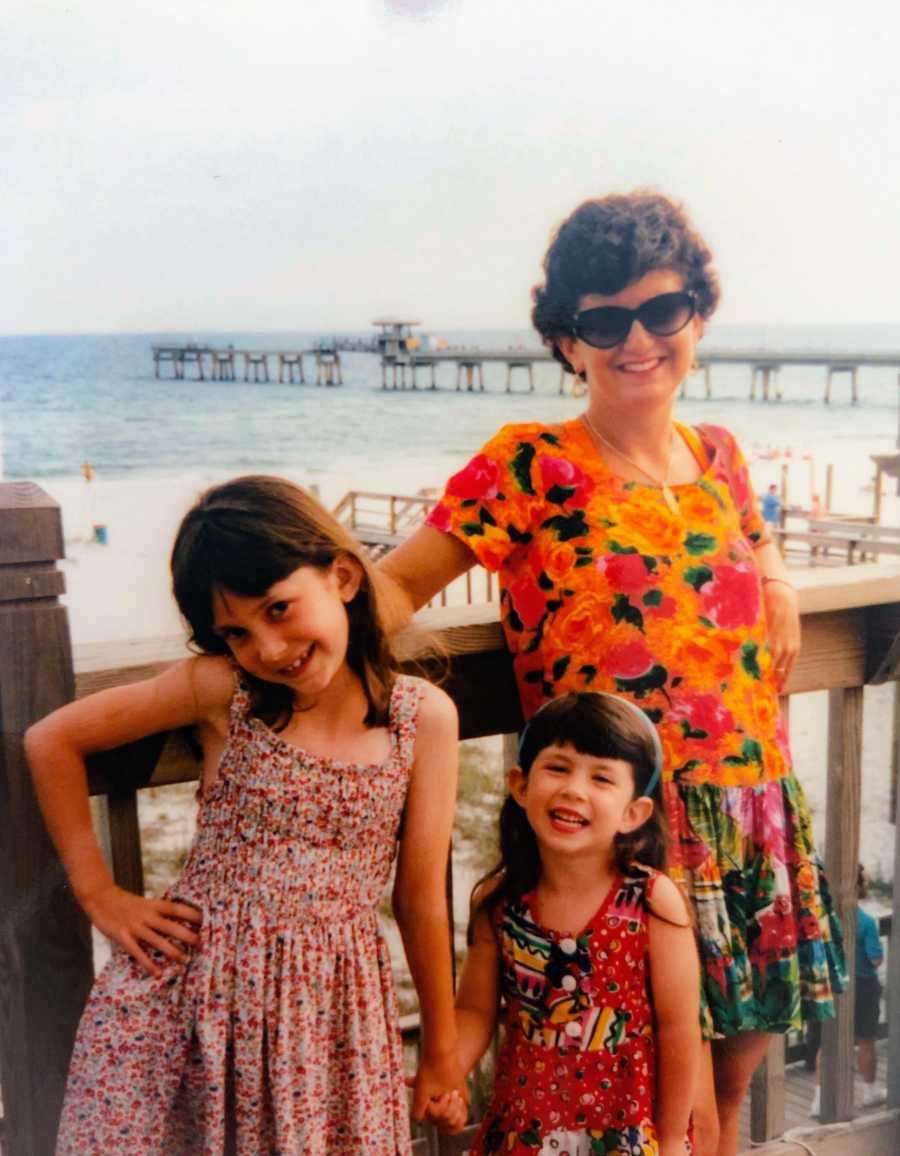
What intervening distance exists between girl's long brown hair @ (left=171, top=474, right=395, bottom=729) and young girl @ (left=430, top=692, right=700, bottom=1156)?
27cm

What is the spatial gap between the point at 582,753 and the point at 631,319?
43cm

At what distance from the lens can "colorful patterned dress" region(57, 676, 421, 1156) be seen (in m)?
1.10

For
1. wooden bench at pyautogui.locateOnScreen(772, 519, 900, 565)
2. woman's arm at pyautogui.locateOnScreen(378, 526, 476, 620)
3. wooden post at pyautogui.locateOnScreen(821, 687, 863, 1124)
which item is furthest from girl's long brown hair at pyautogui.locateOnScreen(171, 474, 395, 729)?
wooden post at pyautogui.locateOnScreen(821, 687, 863, 1124)

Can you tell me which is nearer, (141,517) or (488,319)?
(141,517)

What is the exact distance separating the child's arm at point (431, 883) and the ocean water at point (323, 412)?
0.26 metres

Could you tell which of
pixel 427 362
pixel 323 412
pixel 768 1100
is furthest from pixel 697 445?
pixel 768 1100

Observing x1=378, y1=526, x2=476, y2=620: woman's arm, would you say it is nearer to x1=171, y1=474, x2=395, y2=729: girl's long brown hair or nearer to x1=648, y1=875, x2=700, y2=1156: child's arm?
x1=171, y1=474, x2=395, y2=729: girl's long brown hair

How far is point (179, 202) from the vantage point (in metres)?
1.12

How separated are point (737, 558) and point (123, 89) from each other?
74cm

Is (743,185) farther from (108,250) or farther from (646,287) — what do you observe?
(108,250)

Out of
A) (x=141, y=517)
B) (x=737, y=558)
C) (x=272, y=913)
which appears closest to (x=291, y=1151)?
(x=272, y=913)

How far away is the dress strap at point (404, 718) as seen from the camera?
3.83ft

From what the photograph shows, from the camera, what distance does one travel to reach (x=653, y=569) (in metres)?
1.26

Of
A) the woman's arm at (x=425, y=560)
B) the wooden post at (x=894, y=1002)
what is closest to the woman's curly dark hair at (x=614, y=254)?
the woman's arm at (x=425, y=560)
